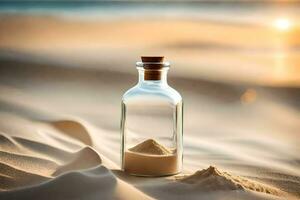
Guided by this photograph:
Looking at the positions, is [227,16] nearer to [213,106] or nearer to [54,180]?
[213,106]

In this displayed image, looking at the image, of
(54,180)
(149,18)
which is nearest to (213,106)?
(54,180)

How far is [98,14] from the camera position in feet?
18.9

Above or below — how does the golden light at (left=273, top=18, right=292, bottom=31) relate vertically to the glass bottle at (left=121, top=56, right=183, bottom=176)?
above

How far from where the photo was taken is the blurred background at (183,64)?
2.41 metres

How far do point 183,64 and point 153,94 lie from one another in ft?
7.48

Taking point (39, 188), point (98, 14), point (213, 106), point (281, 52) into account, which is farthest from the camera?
point (98, 14)

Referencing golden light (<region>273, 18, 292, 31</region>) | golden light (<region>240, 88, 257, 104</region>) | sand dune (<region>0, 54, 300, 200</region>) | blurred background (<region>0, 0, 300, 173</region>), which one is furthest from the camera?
golden light (<region>273, 18, 292, 31</region>)

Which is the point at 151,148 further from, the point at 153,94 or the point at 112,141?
the point at 112,141

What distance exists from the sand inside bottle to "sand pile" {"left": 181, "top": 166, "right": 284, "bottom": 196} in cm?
11

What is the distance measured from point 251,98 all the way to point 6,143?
5.74ft

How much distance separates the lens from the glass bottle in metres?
1.53

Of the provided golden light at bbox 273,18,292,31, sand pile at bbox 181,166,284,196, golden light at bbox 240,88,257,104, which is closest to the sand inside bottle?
sand pile at bbox 181,166,284,196

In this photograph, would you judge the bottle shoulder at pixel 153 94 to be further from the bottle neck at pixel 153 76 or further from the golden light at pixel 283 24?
the golden light at pixel 283 24

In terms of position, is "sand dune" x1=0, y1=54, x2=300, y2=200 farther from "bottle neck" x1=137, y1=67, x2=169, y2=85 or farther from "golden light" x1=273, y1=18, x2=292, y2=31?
"golden light" x1=273, y1=18, x2=292, y2=31
